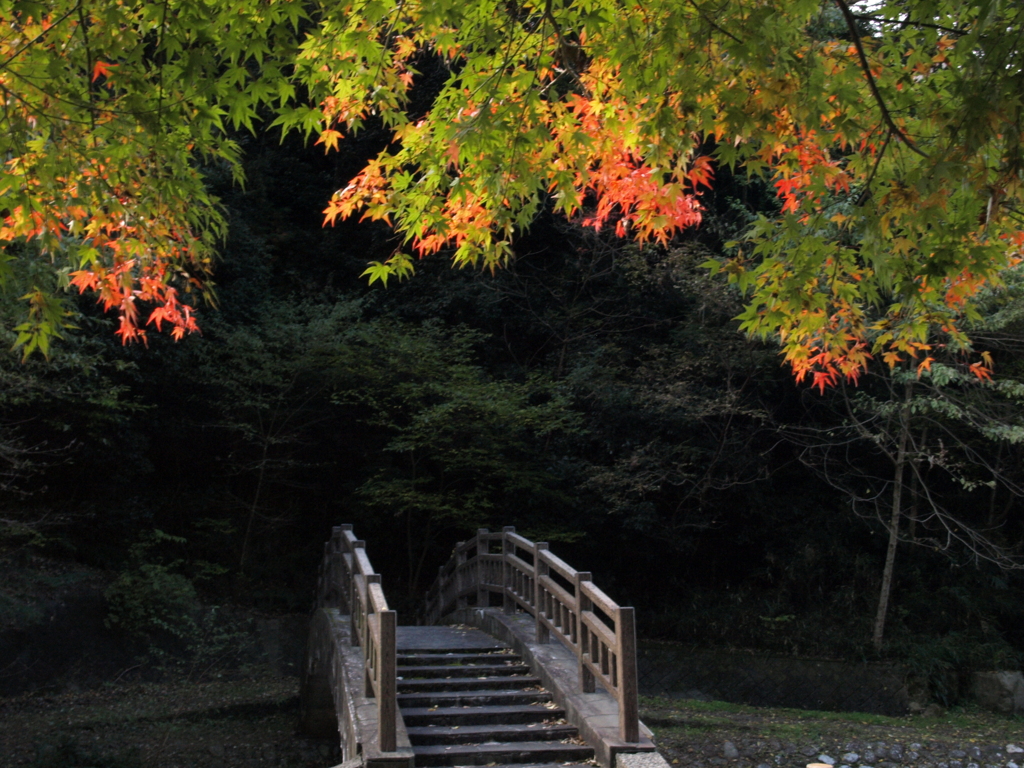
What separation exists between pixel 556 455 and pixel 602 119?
10.1 metres

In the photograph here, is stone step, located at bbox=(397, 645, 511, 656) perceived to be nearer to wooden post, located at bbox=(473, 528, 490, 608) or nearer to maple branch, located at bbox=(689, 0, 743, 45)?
wooden post, located at bbox=(473, 528, 490, 608)

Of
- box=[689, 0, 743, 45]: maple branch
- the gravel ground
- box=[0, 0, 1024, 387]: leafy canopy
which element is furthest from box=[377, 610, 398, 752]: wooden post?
the gravel ground

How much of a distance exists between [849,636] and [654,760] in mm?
10668

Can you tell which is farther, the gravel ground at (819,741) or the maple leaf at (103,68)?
the gravel ground at (819,741)

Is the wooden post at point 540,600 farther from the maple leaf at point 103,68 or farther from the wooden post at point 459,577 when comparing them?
the maple leaf at point 103,68

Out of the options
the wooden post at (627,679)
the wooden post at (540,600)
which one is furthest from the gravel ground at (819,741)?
the wooden post at (627,679)

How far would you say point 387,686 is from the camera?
17.6 feet

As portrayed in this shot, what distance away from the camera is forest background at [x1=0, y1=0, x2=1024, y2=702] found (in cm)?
1334

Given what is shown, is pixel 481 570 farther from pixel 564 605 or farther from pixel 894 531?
pixel 894 531

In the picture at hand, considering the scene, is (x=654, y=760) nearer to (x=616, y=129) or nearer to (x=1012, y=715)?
(x=616, y=129)

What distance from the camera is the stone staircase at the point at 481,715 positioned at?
569 centimetres

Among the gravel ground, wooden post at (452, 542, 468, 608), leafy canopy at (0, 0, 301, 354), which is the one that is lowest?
the gravel ground

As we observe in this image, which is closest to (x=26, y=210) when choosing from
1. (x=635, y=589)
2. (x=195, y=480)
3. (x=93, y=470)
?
(x=93, y=470)

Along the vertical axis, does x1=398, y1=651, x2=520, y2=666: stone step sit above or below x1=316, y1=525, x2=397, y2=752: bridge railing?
below
